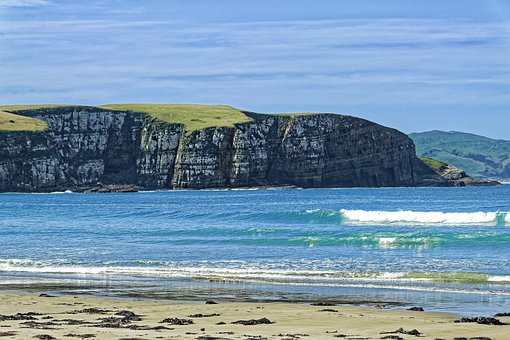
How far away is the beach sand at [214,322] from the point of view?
63.6 feet

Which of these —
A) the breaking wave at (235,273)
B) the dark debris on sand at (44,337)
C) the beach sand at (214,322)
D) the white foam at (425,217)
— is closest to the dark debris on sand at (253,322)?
the beach sand at (214,322)

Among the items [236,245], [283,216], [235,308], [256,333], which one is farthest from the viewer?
[283,216]

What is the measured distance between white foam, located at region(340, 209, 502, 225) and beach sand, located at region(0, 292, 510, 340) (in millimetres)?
43500

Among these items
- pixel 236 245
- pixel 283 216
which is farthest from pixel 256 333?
pixel 283 216

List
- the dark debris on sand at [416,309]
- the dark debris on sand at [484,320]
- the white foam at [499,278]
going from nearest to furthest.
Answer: the dark debris on sand at [484,320], the dark debris on sand at [416,309], the white foam at [499,278]

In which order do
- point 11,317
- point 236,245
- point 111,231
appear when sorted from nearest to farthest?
point 11,317 < point 236,245 < point 111,231

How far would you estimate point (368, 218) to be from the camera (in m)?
71.9

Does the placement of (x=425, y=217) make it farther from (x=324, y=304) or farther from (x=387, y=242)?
(x=324, y=304)

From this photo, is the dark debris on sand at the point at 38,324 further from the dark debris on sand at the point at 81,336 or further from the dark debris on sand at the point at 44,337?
the dark debris on sand at the point at 44,337

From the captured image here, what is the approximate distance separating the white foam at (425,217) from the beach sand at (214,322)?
43500mm

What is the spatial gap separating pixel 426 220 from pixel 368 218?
4.63 meters

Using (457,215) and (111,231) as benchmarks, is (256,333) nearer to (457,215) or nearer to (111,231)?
(111,231)

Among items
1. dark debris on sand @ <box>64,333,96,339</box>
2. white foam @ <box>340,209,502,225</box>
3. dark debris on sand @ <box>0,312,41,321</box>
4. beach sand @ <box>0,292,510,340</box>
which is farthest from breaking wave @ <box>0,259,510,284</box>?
white foam @ <box>340,209,502,225</box>

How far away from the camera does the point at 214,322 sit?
21.6 meters
